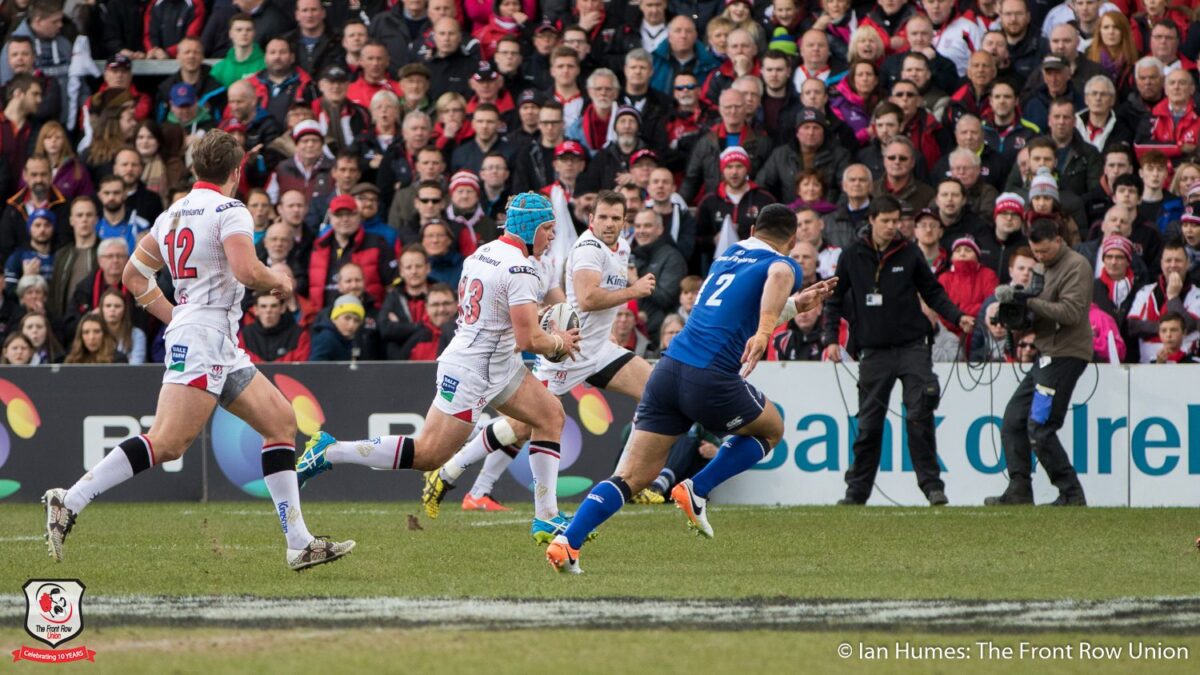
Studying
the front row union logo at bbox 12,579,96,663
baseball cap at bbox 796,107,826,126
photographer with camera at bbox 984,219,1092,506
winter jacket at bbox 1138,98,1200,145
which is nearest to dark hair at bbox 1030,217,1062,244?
photographer with camera at bbox 984,219,1092,506

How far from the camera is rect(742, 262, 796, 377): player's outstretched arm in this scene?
31.9ft

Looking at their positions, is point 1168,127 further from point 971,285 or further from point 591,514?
point 591,514

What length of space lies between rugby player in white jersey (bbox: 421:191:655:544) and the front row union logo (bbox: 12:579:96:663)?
16.8ft

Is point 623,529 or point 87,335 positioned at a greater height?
point 87,335

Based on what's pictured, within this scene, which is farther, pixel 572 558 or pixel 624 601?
pixel 572 558

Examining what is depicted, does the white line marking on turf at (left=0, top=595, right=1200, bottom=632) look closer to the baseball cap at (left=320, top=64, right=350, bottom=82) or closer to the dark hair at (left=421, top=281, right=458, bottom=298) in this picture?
the dark hair at (left=421, top=281, right=458, bottom=298)

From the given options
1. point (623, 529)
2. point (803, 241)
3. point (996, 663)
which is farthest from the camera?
point (803, 241)

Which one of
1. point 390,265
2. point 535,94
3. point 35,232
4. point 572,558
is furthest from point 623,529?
point 35,232

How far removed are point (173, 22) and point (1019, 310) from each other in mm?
12232

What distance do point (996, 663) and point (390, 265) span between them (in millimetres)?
12176

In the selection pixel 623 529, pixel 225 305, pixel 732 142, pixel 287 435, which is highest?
pixel 732 142

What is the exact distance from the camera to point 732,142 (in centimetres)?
1820

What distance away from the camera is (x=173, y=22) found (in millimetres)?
22219

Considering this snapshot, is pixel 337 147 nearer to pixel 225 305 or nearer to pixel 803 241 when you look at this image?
pixel 803 241
